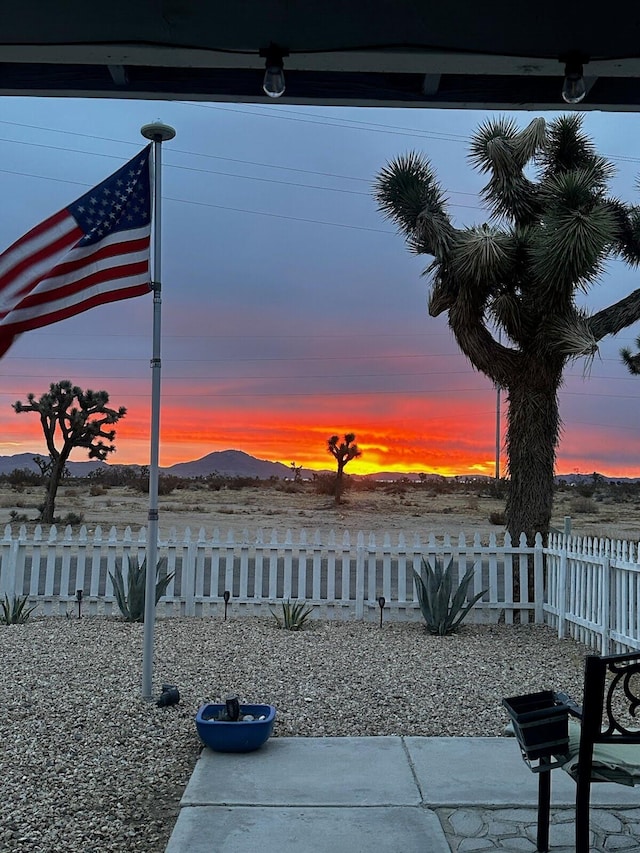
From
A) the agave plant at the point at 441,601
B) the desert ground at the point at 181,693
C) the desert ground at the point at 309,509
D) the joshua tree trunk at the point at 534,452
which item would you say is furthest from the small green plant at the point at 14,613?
the desert ground at the point at 309,509

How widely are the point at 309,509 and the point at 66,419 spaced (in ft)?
50.9

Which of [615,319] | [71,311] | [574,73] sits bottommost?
[71,311]

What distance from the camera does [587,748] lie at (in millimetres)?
3141

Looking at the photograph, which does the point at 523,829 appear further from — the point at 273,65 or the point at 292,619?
the point at 292,619

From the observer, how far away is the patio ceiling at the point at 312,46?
8.73ft

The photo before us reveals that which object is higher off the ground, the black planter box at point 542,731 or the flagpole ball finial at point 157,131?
the flagpole ball finial at point 157,131

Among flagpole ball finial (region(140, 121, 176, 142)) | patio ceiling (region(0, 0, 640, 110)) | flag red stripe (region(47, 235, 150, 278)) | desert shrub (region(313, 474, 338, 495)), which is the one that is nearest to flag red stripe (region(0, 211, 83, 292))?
flag red stripe (region(47, 235, 150, 278))

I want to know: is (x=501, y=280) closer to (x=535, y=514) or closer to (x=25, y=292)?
(x=535, y=514)

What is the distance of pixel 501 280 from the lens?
11188 mm

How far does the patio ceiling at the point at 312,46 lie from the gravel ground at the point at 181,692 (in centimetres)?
333

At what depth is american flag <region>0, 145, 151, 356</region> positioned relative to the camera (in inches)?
218

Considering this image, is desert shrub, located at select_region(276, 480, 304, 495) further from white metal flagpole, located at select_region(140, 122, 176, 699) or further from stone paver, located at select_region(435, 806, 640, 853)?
stone paver, located at select_region(435, 806, 640, 853)

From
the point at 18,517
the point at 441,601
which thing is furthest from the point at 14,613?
the point at 18,517

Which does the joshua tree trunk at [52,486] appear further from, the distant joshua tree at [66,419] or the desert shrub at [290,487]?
the desert shrub at [290,487]
